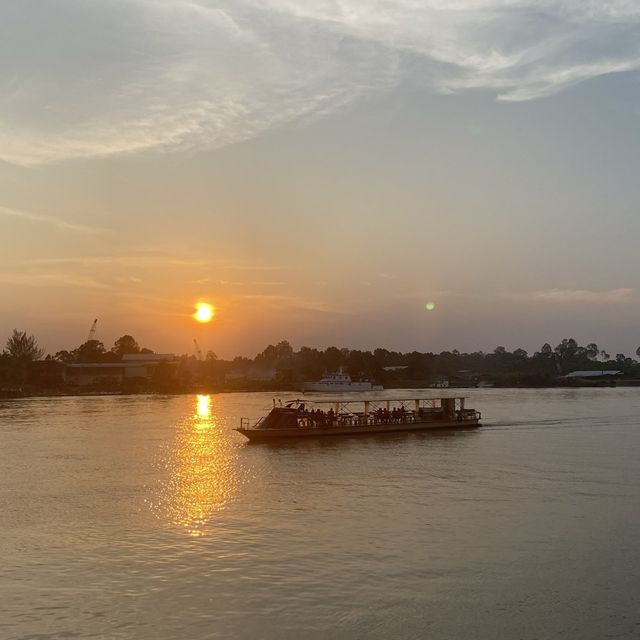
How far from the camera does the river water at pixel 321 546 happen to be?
17.8m

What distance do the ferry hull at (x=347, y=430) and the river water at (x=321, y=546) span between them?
27.9 feet

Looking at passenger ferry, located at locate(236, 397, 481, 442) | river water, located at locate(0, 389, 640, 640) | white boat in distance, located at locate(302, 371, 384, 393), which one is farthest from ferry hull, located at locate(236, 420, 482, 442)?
white boat in distance, located at locate(302, 371, 384, 393)

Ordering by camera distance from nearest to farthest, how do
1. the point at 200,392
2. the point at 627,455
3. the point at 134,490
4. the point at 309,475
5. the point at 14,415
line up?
1. the point at 134,490
2. the point at 309,475
3. the point at 627,455
4. the point at 14,415
5. the point at 200,392

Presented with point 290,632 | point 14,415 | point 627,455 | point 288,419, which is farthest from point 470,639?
point 14,415

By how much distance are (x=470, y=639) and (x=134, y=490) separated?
2444 cm

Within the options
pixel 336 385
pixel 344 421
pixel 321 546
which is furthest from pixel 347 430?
pixel 336 385

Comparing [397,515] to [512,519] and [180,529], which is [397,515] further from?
[180,529]

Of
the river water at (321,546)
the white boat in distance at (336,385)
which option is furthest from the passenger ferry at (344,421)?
the white boat in distance at (336,385)

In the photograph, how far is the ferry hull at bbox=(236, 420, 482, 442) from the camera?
2344 inches

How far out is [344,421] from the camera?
6588 cm

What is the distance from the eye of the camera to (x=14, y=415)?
9738 cm

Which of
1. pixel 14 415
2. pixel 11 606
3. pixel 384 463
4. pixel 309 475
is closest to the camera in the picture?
pixel 11 606

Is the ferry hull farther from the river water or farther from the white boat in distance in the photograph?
the white boat in distance

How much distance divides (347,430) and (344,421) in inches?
70.5
